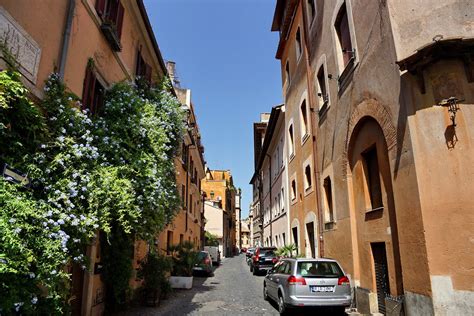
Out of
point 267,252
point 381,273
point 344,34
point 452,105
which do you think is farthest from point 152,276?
point 267,252

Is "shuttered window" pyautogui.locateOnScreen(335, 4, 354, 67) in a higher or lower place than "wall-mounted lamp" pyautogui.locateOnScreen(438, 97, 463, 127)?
higher

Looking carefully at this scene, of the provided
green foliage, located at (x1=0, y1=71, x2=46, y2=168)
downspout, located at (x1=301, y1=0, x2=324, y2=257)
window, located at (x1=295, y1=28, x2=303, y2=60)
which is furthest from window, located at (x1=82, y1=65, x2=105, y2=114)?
window, located at (x1=295, y1=28, x2=303, y2=60)

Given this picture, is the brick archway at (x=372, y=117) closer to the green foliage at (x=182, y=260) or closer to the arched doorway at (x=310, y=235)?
the arched doorway at (x=310, y=235)

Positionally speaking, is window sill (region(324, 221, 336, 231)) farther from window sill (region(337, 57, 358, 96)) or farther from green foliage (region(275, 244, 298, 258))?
green foliage (region(275, 244, 298, 258))

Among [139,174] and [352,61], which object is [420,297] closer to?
[139,174]

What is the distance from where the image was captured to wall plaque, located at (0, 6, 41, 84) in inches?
186

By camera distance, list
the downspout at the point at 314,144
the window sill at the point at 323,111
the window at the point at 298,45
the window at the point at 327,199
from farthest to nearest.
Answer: the window at the point at 298,45, the downspout at the point at 314,144, the window at the point at 327,199, the window sill at the point at 323,111

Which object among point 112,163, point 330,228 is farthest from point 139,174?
point 330,228

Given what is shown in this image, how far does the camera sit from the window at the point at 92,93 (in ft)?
24.7

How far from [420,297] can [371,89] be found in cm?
511

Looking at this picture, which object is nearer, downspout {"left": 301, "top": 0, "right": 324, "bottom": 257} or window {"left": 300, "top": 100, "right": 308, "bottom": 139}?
downspout {"left": 301, "top": 0, "right": 324, "bottom": 257}

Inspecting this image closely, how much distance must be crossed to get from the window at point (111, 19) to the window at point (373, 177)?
7502 millimetres

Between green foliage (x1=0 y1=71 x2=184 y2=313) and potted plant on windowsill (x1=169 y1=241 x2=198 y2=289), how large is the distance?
5.64 m

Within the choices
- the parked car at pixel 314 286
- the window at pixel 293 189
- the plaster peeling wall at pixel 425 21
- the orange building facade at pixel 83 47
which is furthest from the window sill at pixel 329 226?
the window at pixel 293 189
